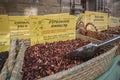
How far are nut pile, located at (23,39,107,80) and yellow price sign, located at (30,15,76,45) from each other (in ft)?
0.41

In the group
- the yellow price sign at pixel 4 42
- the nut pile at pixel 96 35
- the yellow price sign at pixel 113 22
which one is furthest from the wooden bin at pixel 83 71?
the yellow price sign at pixel 113 22

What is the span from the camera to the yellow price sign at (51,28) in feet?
4.41

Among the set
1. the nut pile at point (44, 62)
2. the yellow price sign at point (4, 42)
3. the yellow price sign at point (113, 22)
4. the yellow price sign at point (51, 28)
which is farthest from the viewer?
the yellow price sign at point (113, 22)

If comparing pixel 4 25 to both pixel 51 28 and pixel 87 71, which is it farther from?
pixel 87 71

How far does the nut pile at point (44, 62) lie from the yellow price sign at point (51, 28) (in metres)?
0.13

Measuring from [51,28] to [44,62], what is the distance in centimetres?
51

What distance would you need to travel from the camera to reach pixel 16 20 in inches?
55.1

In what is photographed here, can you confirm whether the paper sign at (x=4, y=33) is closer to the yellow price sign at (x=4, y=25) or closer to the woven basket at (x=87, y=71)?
the yellow price sign at (x=4, y=25)

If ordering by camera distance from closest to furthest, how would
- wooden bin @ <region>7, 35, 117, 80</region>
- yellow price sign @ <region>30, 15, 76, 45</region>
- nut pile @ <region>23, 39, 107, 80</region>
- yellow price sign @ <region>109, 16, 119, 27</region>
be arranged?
wooden bin @ <region>7, 35, 117, 80</region>
nut pile @ <region>23, 39, 107, 80</region>
yellow price sign @ <region>30, 15, 76, 45</region>
yellow price sign @ <region>109, 16, 119, 27</region>

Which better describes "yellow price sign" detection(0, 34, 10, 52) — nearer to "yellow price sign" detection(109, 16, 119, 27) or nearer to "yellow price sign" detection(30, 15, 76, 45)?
"yellow price sign" detection(30, 15, 76, 45)

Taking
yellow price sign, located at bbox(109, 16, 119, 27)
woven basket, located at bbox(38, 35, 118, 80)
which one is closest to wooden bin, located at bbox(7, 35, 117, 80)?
woven basket, located at bbox(38, 35, 118, 80)

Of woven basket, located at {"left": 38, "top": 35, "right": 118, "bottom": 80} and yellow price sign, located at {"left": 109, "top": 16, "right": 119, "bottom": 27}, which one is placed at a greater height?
yellow price sign, located at {"left": 109, "top": 16, "right": 119, "bottom": 27}

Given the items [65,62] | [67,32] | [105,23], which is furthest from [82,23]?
[65,62]

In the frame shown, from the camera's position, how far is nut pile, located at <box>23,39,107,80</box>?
0.80 m
